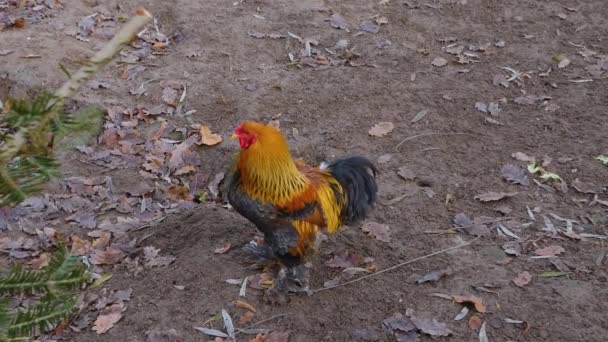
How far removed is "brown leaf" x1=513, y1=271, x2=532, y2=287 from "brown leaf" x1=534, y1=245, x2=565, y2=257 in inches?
10.0

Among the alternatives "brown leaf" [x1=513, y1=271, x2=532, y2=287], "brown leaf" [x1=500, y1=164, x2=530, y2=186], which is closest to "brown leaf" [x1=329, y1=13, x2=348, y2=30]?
"brown leaf" [x1=500, y1=164, x2=530, y2=186]

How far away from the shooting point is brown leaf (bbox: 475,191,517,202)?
16.1 feet

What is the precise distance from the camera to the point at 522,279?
13.6ft

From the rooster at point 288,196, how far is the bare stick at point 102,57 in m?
2.65

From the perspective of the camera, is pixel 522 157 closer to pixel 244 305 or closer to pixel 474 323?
pixel 474 323

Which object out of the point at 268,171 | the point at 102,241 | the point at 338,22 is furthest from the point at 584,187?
the point at 102,241

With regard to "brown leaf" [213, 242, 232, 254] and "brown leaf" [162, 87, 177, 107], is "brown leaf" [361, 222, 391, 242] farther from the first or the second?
"brown leaf" [162, 87, 177, 107]

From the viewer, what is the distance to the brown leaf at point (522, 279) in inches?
162

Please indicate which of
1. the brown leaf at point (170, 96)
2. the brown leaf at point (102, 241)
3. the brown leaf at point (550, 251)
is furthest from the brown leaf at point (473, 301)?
the brown leaf at point (170, 96)

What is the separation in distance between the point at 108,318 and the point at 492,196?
2930mm

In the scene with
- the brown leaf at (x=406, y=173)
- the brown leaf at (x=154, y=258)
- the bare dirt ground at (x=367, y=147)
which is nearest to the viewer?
the bare dirt ground at (x=367, y=147)

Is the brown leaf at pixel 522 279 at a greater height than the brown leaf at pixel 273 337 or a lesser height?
lesser

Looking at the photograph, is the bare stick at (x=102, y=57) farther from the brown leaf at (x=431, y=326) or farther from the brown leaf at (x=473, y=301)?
the brown leaf at (x=473, y=301)

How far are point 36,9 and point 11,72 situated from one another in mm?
1282
